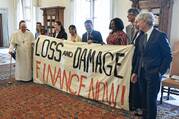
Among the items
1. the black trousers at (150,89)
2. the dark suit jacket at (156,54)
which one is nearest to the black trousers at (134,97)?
the black trousers at (150,89)

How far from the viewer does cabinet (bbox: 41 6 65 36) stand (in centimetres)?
805

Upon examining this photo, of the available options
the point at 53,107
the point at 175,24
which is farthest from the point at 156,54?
the point at 175,24

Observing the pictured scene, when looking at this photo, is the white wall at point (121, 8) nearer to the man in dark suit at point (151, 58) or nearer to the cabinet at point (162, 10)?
the cabinet at point (162, 10)

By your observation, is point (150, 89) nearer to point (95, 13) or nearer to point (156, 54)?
point (156, 54)

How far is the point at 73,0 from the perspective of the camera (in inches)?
302

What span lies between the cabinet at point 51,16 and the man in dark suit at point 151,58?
5559 mm

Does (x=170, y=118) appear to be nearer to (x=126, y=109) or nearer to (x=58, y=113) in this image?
(x=126, y=109)

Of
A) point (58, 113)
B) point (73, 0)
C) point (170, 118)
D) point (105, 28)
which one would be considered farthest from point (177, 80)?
point (73, 0)

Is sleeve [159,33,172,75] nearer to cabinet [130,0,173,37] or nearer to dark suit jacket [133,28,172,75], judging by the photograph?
dark suit jacket [133,28,172,75]

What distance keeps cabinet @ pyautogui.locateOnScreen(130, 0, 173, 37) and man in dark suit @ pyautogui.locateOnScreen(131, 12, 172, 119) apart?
8.58ft

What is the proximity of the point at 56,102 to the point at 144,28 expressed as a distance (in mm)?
1807

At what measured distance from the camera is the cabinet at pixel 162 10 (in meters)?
4.96

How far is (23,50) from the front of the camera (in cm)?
461

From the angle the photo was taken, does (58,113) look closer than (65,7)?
Yes
